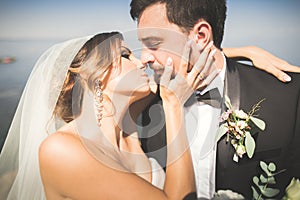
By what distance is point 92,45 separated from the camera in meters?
1.42

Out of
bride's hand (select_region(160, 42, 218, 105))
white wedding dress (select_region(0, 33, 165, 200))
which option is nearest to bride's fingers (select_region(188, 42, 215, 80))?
bride's hand (select_region(160, 42, 218, 105))

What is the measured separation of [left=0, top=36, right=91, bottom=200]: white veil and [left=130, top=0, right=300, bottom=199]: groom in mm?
275

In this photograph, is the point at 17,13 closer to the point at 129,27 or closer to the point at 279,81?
the point at 129,27

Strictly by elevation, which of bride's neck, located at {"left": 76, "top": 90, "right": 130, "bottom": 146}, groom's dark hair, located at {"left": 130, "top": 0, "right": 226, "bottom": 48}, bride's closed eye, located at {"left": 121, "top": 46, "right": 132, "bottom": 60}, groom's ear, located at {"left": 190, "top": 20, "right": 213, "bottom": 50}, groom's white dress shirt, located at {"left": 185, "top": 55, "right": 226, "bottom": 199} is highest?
groom's dark hair, located at {"left": 130, "top": 0, "right": 226, "bottom": 48}

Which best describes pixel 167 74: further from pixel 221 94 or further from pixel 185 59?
pixel 221 94

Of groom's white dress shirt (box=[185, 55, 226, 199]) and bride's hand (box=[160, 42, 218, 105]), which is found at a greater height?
bride's hand (box=[160, 42, 218, 105])

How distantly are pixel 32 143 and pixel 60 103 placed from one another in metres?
0.17

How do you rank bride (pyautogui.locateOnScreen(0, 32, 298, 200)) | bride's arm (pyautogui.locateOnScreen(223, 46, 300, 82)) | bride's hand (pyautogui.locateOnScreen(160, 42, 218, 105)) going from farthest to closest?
bride's arm (pyautogui.locateOnScreen(223, 46, 300, 82)) → bride's hand (pyautogui.locateOnScreen(160, 42, 218, 105)) → bride (pyautogui.locateOnScreen(0, 32, 298, 200))

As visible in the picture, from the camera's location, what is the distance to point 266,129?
5.10 feet

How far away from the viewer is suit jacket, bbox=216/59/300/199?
1548 mm

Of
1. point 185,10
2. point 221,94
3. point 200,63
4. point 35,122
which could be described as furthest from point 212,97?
point 35,122

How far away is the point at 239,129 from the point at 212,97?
0.17 m

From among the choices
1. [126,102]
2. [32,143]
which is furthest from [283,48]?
[32,143]

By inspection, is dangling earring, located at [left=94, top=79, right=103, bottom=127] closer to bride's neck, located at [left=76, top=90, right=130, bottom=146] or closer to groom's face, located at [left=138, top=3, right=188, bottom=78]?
bride's neck, located at [left=76, top=90, right=130, bottom=146]
